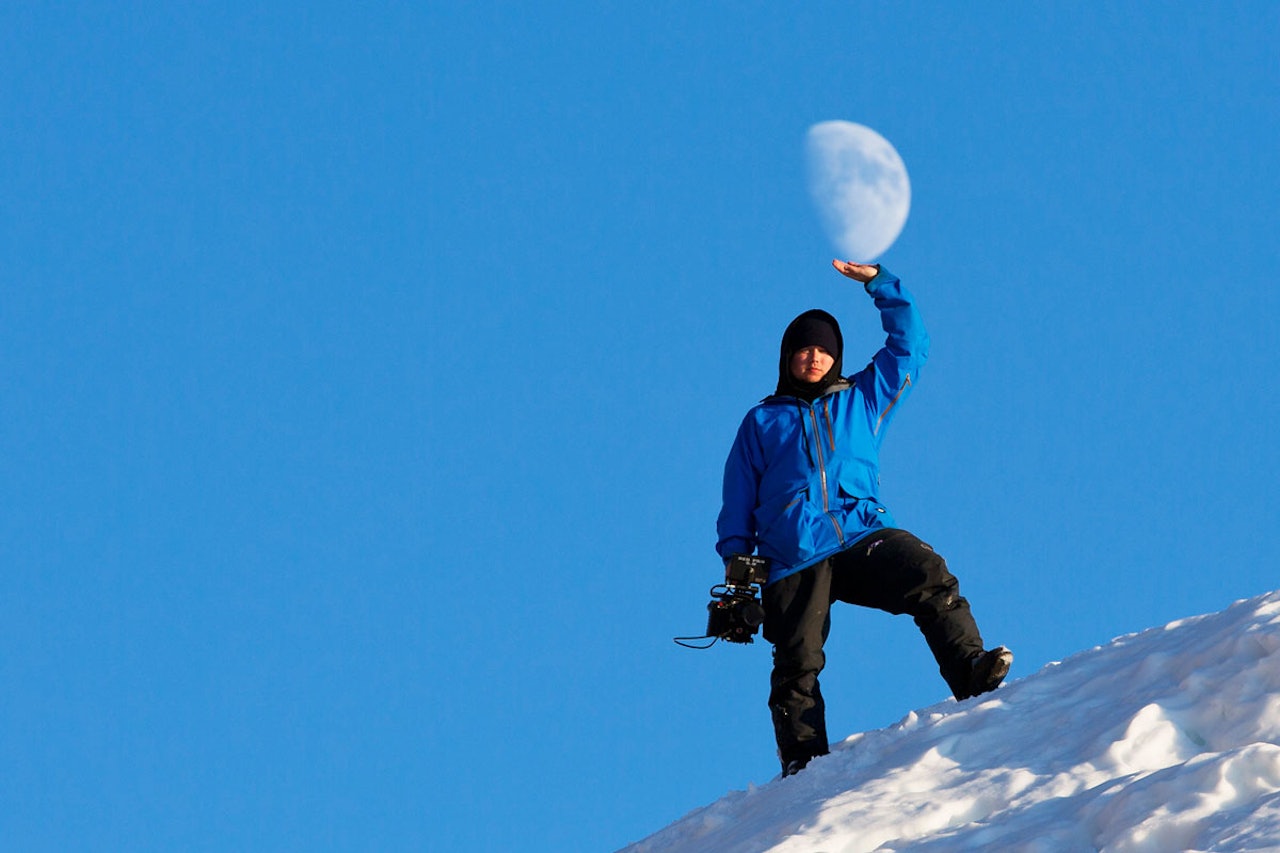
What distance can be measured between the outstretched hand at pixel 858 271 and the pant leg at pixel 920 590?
135 cm

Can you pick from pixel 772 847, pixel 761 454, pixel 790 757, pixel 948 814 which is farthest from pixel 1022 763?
pixel 761 454

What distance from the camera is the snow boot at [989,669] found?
7.28m

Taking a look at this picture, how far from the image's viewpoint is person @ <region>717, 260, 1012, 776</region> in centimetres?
755

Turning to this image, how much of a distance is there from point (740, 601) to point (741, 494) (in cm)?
58

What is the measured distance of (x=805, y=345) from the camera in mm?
8281

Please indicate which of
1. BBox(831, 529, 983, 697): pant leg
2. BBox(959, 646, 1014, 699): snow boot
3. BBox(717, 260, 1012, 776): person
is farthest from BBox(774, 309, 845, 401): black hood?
BBox(959, 646, 1014, 699): snow boot

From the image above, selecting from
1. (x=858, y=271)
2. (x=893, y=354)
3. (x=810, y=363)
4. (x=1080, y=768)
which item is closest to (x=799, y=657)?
(x=810, y=363)

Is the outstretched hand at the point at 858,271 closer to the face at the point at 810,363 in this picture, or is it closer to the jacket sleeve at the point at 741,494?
the face at the point at 810,363

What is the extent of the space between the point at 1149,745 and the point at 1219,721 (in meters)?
0.24

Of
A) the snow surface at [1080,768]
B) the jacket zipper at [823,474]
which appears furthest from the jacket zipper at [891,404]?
the snow surface at [1080,768]

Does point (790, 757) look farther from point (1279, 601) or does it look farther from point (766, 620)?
point (1279, 601)

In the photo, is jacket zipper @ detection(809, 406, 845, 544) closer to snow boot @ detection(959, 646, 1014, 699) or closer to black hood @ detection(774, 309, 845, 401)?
black hood @ detection(774, 309, 845, 401)

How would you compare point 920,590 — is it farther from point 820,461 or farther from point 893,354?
point 893,354

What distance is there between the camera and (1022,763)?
580 centimetres
